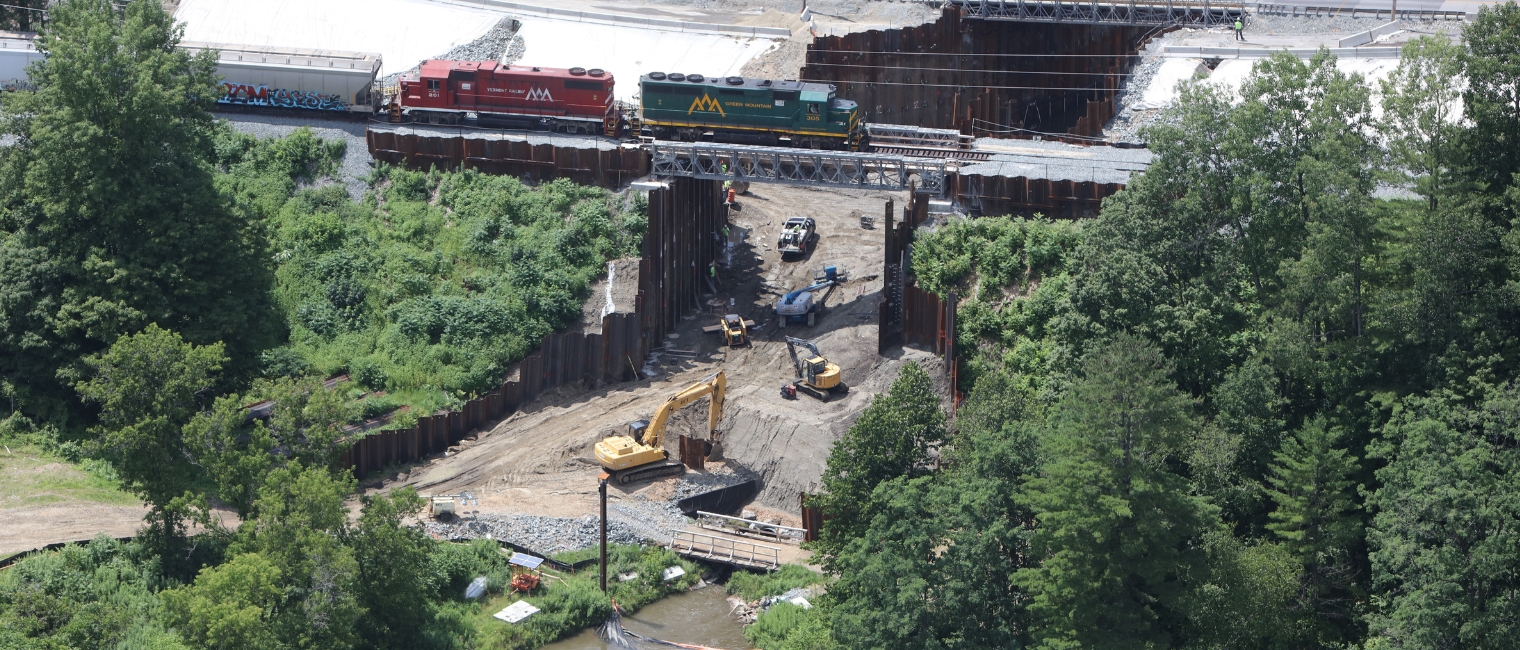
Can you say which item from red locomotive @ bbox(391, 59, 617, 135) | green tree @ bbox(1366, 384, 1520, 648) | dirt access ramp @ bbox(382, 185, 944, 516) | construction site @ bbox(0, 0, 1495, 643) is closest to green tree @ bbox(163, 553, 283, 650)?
construction site @ bbox(0, 0, 1495, 643)

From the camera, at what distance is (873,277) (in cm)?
8344

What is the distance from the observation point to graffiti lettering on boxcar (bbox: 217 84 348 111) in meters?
84.8

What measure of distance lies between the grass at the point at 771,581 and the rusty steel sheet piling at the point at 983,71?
120 feet

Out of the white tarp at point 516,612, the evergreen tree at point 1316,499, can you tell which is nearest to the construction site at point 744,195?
the white tarp at point 516,612

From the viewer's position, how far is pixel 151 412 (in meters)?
56.7

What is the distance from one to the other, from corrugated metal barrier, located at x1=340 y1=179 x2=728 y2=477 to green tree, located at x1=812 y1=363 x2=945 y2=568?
18.4 metres

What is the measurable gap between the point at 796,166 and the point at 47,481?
3452 cm

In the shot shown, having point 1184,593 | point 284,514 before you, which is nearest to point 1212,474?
point 1184,593

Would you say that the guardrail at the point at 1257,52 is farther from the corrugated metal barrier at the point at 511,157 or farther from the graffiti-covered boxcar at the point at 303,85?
the graffiti-covered boxcar at the point at 303,85

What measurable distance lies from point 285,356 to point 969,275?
1125 inches

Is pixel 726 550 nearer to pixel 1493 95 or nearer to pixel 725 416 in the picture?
pixel 725 416

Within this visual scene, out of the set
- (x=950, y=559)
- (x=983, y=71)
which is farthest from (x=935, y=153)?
(x=950, y=559)

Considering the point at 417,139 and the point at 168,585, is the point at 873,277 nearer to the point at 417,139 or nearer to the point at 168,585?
the point at 417,139

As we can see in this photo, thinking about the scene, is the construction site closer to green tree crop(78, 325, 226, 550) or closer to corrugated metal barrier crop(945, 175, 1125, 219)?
corrugated metal barrier crop(945, 175, 1125, 219)
